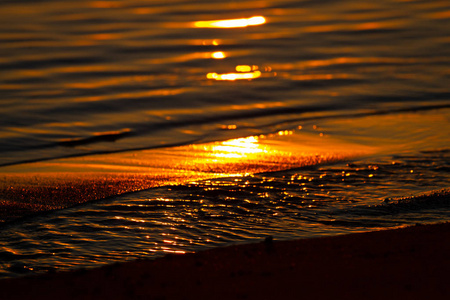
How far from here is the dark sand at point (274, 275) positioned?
3.26m

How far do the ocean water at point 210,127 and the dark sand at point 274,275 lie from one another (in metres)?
0.54

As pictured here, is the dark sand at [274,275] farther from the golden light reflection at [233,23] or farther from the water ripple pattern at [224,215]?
the golden light reflection at [233,23]

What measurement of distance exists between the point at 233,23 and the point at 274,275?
11.9m

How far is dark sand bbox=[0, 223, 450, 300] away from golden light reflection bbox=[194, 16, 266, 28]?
10790 millimetres

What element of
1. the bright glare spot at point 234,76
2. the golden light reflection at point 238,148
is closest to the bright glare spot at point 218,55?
the bright glare spot at point 234,76

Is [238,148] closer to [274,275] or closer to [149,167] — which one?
[149,167]

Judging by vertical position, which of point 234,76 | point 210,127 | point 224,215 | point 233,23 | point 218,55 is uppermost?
point 233,23

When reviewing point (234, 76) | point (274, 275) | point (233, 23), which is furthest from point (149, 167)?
point (233, 23)

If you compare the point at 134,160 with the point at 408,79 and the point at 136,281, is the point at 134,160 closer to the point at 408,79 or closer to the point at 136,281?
the point at 136,281

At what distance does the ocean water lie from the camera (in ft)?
15.7

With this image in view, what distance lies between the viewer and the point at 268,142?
7410 mm

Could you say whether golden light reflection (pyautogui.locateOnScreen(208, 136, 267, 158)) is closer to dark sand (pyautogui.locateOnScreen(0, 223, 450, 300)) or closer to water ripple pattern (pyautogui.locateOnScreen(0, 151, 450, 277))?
water ripple pattern (pyautogui.locateOnScreen(0, 151, 450, 277))

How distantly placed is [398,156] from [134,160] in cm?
251

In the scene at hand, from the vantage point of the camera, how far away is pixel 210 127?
8.16 metres
